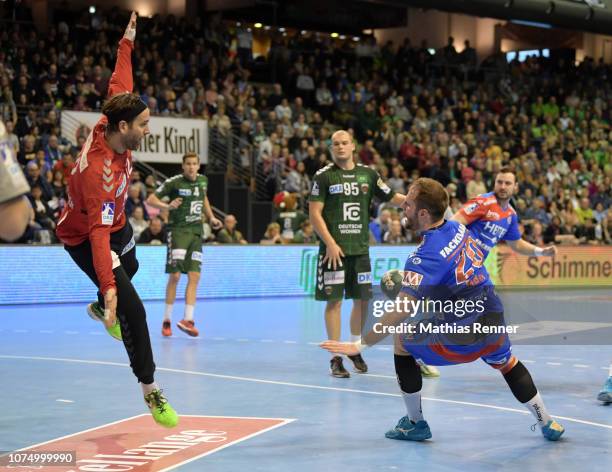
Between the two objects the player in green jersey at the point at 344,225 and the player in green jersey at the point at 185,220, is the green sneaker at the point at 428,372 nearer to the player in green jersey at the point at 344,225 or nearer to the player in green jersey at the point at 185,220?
the player in green jersey at the point at 344,225

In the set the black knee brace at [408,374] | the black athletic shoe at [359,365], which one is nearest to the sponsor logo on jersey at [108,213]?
the black knee brace at [408,374]

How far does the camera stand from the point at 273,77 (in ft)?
89.4

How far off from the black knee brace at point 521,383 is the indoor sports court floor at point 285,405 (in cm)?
28

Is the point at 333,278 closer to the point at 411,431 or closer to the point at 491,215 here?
the point at 491,215

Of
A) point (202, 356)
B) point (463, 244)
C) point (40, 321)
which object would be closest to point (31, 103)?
point (40, 321)

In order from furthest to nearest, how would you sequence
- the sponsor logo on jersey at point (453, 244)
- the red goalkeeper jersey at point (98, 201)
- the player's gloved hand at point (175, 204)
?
the player's gloved hand at point (175, 204) → the sponsor logo on jersey at point (453, 244) → the red goalkeeper jersey at point (98, 201)

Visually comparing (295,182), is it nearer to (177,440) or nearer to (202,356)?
(202,356)

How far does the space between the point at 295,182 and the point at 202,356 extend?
1250 centimetres

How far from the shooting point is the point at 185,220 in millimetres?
12508

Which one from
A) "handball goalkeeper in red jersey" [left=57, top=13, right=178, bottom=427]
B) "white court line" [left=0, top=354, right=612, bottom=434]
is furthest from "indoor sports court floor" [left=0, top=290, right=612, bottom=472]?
"handball goalkeeper in red jersey" [left=57, top=13, right=178, bottom=427]

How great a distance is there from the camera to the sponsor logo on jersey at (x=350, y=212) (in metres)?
9.03

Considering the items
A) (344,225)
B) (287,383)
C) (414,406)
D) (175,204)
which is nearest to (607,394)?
(414,406)

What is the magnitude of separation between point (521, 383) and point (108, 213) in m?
2.62

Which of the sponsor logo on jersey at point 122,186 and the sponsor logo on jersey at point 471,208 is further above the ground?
the sponsor logo on jersey at point 122,186
